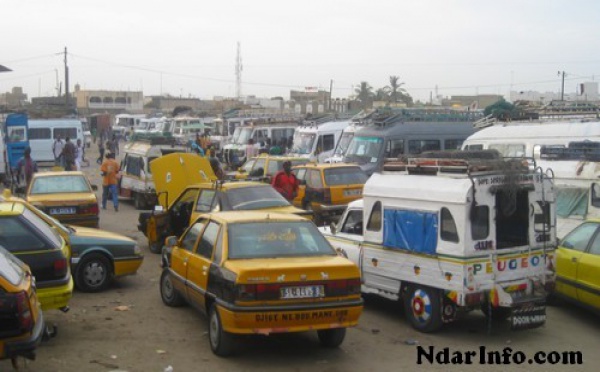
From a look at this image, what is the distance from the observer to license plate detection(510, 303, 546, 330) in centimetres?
881

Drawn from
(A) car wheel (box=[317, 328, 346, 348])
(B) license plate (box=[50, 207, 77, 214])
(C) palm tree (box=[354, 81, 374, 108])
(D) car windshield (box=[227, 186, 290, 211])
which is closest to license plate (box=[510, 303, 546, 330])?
(A) car wheel (box=[317, 328, 346, 348])

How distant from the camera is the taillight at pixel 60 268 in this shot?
28.3ft

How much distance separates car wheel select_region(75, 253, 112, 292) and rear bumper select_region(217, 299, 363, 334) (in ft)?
14.2

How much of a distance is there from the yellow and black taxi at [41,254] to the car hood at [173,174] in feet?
24.8

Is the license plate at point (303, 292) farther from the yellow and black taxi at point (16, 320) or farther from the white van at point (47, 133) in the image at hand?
the white van at point (47, 133)

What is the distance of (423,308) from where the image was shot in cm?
930

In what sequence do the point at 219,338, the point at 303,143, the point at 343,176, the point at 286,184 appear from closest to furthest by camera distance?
the point at 219,338 → the point at 286,184 → the point at 343,176 → the point at 303,143

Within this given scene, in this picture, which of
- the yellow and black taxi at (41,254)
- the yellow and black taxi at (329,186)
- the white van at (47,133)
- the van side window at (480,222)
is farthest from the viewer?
the white van at (47,133)

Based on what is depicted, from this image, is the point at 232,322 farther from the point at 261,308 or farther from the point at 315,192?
the point at 315,192

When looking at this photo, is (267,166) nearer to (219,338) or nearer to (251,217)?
(251,217)

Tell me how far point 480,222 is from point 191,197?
7.11 m

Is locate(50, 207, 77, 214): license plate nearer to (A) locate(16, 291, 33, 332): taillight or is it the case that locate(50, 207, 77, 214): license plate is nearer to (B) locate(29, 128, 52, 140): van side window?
(A) locate(16, 291, 33, 332): taillight

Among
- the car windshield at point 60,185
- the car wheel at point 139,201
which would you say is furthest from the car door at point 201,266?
the car wheel at point 139,201

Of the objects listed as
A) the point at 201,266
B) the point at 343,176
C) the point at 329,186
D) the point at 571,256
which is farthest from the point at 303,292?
the point at 343,176
